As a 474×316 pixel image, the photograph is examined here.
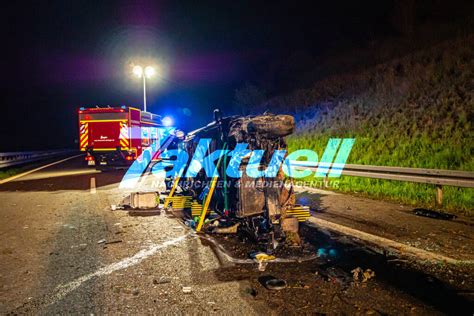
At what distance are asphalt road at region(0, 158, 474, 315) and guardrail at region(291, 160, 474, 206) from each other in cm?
331

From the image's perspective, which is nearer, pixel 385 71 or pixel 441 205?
pixel 441 205

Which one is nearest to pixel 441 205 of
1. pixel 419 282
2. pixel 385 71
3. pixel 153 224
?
pixel 419 282

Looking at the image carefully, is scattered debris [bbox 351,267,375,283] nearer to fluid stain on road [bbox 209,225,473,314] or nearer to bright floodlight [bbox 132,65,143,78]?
fluid stain on road [bbox 209,225,473,314]

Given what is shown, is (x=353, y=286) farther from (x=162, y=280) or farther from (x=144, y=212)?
(x=144, y=212)

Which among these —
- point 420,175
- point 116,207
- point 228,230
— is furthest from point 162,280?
point 420,175

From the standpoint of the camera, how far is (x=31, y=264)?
15.4ft

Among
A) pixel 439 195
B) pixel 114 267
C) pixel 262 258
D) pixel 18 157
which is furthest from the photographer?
pixel 18 157

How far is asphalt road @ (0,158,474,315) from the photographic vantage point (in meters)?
3.43

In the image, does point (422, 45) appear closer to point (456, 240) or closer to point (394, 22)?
point (394, 22)

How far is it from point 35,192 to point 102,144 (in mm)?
7724

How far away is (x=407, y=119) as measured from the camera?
12.2m

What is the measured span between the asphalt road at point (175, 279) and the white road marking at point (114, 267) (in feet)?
0.04

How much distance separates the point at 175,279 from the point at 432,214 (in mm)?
5520

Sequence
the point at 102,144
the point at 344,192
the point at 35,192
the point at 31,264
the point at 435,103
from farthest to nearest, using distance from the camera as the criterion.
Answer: the point at 102,144, the point at 435,103, the point at 35,192, the point at 344,192, the point at 31,264
